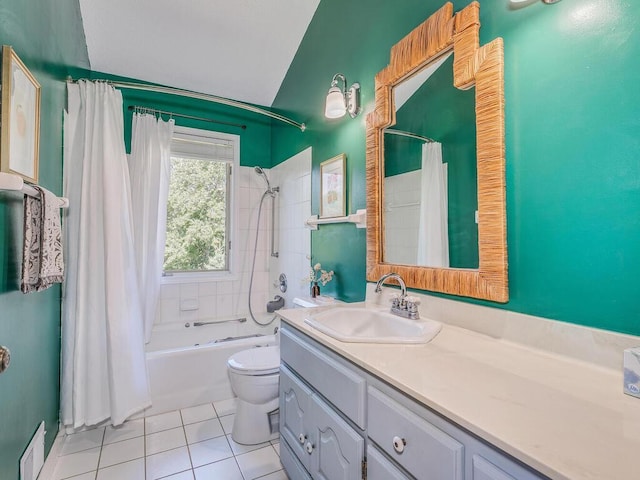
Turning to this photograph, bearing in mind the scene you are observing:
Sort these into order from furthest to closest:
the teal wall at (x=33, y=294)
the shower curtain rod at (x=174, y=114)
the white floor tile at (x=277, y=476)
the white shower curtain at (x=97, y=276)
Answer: the shower curtain rod at (x=174, y=114) → the white shower curtain at (x=97, y=276) → the white floor tile at (x=277, y=476) → the teal wall at (x=33, y=294)

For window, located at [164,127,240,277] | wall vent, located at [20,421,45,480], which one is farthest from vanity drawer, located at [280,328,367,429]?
window, located at [164,127,240,277]

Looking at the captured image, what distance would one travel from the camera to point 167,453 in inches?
69.7

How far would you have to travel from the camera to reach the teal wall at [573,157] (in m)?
0.82

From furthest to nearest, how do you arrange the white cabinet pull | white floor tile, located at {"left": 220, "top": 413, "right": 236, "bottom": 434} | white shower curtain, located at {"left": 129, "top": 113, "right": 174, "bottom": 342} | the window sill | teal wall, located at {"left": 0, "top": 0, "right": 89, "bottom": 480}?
1. the window sill
2. white shower curtain, located at {"left": 129, "top": 113, "right": 174, "bottom": 342}
3. white floor tile, located at {"left": 220, "top": 413, "right": 236, "bottom": 434}
4. teal wall, located at {"left": 0, "top": 0, "right": 89, "bottom": 480}
5. the white cabinet pull

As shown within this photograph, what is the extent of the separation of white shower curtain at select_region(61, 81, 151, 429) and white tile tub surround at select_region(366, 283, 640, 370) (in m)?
1.78

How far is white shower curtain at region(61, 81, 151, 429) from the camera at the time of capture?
1.83m

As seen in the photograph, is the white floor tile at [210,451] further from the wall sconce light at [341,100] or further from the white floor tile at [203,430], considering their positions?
the wall sconce light at [341,100]

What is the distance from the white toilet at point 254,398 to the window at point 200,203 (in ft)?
4.77

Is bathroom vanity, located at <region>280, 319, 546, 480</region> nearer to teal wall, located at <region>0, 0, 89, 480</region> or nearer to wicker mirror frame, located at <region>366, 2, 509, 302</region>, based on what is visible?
wicker mirror frame, located at <region>366, 2, 509, 302</region>

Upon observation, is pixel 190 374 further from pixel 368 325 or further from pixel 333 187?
pixel 333 187

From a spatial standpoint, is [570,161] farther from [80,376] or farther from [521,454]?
[80,376]

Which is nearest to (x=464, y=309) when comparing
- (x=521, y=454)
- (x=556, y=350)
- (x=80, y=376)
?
(x=556, y=350)

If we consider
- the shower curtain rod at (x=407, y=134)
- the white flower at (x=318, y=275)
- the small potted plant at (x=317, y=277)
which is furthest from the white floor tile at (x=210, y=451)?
the shower curtain rod at (x=407, y=134)

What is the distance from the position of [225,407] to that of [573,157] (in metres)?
2.42
